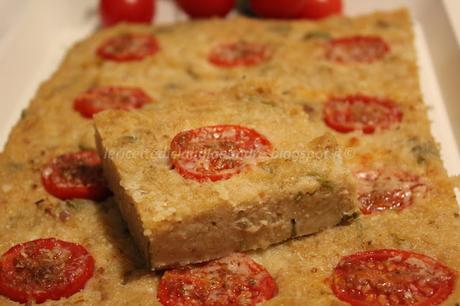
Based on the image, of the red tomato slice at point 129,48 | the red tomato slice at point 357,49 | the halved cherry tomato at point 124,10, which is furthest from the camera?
the halved cherry tomato at point 124,10

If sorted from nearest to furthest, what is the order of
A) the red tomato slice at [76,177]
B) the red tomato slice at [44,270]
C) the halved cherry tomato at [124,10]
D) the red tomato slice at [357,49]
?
the red tomato slice at [44,270], the red tomato slice at [76,177], the red tomato slice at [357,49], the halved cherry tomato at [124,10]

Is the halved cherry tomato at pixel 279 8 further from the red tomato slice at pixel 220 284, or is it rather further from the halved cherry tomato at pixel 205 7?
the red tomato slice at pixel 220 284

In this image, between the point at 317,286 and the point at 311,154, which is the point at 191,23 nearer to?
the point at 311,154

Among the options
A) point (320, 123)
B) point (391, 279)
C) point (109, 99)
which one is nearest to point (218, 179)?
point (391, 279)

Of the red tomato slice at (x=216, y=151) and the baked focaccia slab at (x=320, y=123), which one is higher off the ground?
the red tomato slice at (x=216, y=151)

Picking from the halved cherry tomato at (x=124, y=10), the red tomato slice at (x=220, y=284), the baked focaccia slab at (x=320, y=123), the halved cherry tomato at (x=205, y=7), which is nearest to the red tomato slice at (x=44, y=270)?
the baked focaccia slab at (x=320, y=123)

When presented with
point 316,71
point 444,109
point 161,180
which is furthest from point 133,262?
point 444,109

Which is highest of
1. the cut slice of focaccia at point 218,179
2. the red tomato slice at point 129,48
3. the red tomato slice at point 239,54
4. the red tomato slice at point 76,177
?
the cut slice of focaccia at point 218,179
